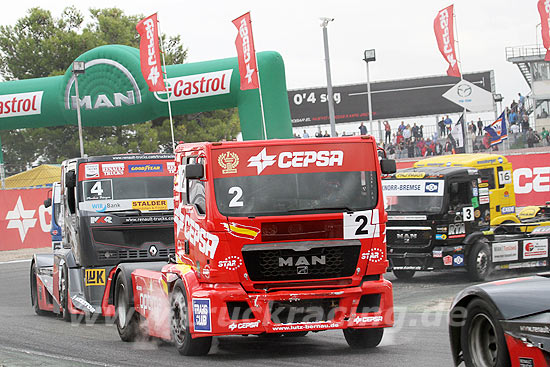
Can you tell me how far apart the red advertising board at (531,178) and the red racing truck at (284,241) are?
22663 mm

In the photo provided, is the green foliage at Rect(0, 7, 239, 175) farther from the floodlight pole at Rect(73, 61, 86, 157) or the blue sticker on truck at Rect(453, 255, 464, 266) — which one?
the blue sticker on truck at Rect(453, 255, 464, 266)

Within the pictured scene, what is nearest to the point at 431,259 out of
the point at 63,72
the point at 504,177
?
the point at 504,177

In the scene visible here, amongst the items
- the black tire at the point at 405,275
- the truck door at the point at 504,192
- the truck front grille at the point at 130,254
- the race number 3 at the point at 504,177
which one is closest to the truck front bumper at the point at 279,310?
the truck front grille at the point at 130,254

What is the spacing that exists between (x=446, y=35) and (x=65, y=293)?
23.2m

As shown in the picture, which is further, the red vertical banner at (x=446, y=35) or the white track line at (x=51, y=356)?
the red vertical banner at (x=446, y=35)

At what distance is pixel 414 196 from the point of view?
18.8 meters

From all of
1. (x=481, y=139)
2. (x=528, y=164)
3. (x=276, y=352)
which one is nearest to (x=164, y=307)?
(x=276, y=352)

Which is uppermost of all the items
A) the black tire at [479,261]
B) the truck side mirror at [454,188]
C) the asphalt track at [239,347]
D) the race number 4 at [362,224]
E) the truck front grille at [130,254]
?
the race number 4 at [362,224]

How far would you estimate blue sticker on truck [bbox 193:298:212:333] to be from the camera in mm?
9414

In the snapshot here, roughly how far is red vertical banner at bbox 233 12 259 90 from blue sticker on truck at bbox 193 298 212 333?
17765 millimetres

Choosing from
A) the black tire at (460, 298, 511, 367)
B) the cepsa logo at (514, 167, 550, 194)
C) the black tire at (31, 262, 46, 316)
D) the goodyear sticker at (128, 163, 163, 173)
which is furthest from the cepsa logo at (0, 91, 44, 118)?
the black tire at (460, 298, 511, 367)

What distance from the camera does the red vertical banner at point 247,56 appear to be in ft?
88.4

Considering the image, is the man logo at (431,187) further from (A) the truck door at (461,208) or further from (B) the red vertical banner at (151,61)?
(B) the red vertical banner at (151,61)

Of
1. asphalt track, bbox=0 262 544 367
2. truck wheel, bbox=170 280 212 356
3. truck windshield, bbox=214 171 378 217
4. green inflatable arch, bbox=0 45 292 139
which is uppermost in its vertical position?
green inflatable arch, bbox=0 45 292 139
